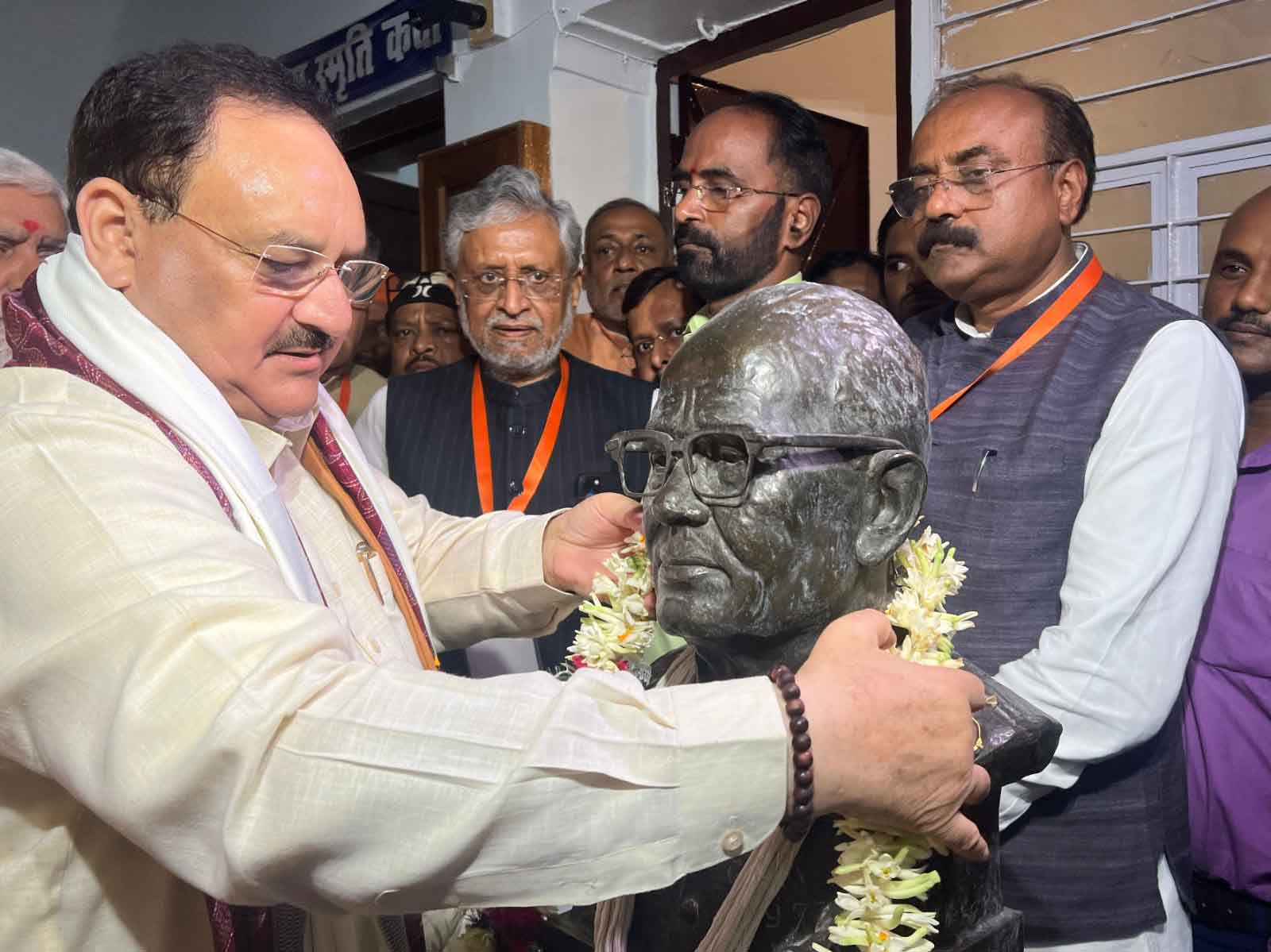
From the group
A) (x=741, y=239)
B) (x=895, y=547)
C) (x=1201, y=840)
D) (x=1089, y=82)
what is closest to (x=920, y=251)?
(x=741, y=239)

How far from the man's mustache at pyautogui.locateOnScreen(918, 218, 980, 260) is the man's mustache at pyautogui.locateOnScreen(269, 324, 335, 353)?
1.45 metres

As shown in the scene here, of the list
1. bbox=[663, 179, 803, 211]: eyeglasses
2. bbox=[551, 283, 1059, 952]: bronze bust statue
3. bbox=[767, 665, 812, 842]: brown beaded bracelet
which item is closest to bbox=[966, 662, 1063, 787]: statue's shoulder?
bbox=[551, 283, 1059, 952]: bronze bust statue

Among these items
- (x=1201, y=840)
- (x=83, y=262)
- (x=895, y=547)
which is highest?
(x=83, y=262)

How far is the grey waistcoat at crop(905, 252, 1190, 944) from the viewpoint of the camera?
227 cm

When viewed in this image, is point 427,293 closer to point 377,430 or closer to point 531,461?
point 377,430

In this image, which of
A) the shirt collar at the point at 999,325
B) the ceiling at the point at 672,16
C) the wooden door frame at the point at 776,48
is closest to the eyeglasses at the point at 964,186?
the shirt collar at the point at 999,325

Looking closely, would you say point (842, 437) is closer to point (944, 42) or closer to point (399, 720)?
point (399, 720)

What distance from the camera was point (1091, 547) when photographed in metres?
2.22

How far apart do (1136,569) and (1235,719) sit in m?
0.81

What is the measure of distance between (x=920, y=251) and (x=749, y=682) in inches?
65.2

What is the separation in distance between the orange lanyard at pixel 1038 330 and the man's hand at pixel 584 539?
743 millimetres

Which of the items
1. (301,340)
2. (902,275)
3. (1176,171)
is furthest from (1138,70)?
(301,340)

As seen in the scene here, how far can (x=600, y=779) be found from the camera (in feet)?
4.45

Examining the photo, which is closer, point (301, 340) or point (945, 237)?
point (301, 340)
